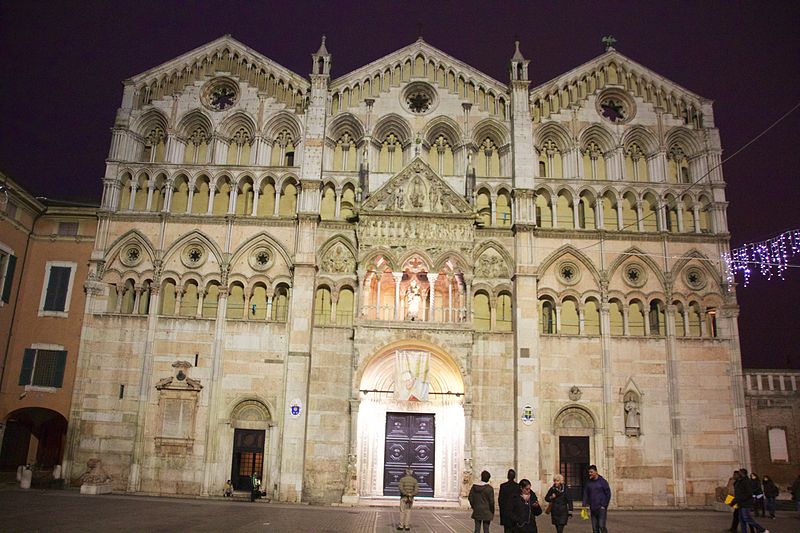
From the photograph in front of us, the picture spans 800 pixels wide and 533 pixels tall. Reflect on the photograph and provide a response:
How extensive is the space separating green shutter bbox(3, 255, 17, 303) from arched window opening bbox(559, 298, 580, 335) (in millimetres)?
28408

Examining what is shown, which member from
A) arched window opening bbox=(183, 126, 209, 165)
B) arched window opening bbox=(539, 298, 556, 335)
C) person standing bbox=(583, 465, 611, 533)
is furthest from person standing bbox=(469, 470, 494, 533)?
arched window opening bbox=(183, 126, 209, 165)

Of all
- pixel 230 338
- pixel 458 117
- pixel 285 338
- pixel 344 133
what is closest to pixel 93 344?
pixel 230 338

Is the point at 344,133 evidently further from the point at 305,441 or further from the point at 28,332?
the point at 28,332

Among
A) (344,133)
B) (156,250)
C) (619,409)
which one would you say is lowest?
(619,409)

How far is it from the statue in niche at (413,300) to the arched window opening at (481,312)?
2.92 metres

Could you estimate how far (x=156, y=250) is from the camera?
3306 cm

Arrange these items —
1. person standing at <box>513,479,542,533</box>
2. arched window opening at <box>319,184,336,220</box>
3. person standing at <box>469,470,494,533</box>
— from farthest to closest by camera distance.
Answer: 1. arched window opening at <box>319,184,336,220</box>
2. person standing at <box>469,470,494,533</box>
3. person standing at <box>513,479,542,533</box>

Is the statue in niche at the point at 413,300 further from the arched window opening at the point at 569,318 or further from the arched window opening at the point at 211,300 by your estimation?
the arched window opening at the point at 211,300

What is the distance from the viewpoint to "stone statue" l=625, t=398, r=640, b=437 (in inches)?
1218

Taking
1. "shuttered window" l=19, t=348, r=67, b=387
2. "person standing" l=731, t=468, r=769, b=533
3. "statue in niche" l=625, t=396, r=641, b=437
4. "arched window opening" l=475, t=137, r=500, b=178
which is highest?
"arched window opening" l=475, t=137, r=500, b=178

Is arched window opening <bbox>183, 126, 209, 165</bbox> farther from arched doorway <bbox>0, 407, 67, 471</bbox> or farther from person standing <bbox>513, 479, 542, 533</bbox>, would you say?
person standing <bbox>513, 479, 542, 533</bbox>

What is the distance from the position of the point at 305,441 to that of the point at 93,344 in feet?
39.1

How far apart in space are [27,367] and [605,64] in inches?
1387

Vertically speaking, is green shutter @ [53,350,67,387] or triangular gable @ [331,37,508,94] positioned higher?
triangular gable @ [331,37,508,94]
